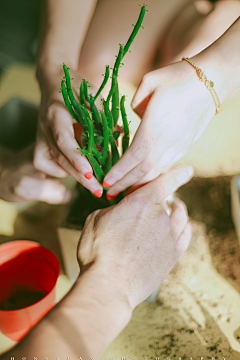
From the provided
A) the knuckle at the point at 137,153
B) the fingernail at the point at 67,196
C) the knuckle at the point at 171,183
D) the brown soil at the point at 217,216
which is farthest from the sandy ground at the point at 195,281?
the knuckle at the point at 137,153

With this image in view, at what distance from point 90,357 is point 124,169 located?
0.28 metres

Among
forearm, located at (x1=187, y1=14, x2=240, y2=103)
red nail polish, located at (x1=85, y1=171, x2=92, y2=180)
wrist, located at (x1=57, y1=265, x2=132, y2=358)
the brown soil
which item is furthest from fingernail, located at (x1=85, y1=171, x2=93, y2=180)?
the brown soil

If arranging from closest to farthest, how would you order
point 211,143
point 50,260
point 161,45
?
point 50,260 → point 161,45 → point 211,143

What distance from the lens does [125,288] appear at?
366mm

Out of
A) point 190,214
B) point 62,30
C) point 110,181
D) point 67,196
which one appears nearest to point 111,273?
point 110,181

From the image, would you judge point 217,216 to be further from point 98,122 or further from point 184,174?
point 98,122

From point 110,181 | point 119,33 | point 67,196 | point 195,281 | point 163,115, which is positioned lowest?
point 195,281

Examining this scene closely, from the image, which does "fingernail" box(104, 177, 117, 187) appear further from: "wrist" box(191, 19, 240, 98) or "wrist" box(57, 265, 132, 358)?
"wrist" box(191, 19, 240, 98)

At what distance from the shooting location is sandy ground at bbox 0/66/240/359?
18.3 inches

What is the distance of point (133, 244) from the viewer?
40 centimetres

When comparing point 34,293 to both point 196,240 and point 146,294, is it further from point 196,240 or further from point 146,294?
point 196,240

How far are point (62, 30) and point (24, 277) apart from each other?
601mm

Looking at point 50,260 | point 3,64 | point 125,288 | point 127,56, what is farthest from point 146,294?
point 3,64

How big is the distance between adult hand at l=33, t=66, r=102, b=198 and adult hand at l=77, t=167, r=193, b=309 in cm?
7
